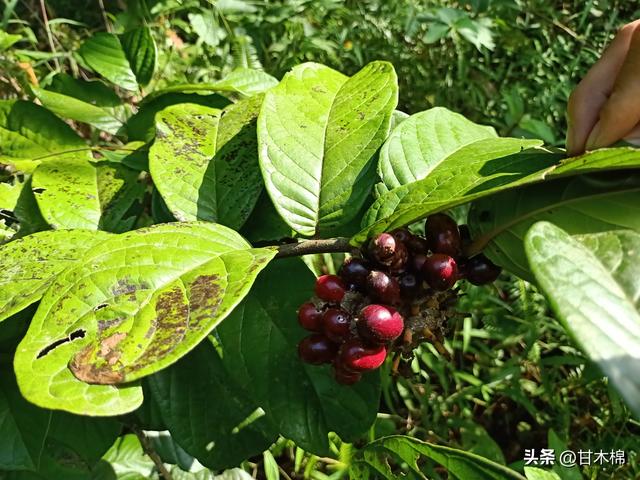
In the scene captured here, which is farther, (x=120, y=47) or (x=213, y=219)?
(x=120, y=47)

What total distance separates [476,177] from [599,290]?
26 cm

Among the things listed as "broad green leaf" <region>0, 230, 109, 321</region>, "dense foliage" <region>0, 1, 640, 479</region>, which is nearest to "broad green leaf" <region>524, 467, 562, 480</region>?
"dense foliage" <region>0, 1, 640, 479</region>

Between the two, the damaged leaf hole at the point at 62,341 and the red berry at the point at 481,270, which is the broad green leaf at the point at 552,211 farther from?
the damaged leaf hole at the point at 62,341

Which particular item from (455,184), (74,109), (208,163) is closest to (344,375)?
(455,184)

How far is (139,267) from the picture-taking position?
744 millimetres

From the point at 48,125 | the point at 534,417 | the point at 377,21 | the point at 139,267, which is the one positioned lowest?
the point at 534,417

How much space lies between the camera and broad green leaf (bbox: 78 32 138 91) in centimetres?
148

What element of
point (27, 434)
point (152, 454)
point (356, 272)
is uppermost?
point (356, 272)

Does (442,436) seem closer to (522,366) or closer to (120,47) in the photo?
(522,366)

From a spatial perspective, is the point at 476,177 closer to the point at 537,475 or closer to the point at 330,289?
the point at 330,289

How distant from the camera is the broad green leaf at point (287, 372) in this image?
0.93m

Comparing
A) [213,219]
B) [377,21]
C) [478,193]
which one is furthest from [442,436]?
[377,21]

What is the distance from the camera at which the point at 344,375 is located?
0.86m

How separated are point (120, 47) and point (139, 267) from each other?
98 cm
